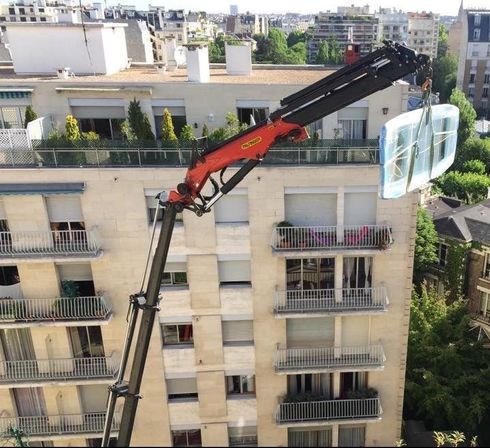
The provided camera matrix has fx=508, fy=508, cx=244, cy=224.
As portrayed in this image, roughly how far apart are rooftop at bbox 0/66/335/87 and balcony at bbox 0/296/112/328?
8354 millimetres

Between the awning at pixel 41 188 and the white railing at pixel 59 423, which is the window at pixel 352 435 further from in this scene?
the awning at pixel 41 188

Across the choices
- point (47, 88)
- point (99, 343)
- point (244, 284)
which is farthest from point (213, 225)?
point (47, 88)

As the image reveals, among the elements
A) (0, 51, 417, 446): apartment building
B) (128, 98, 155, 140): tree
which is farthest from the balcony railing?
(128, 98, 155, 140): tree

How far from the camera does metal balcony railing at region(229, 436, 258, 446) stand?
22.0m

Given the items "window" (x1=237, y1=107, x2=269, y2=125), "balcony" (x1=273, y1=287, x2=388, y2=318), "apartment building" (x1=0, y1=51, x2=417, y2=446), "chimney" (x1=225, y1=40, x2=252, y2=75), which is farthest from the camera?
"chimney" (x1=225, y1=40, x2=252, y2=75)

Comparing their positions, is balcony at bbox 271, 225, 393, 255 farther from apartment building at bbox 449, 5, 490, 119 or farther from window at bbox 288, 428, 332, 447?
apartment building at bbox 449, 5, 490, 119

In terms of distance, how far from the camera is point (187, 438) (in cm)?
2208

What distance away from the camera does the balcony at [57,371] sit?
64.8ft

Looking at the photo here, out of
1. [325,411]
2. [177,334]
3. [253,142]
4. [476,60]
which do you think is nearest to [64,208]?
[177,334]

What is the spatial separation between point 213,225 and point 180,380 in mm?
6982

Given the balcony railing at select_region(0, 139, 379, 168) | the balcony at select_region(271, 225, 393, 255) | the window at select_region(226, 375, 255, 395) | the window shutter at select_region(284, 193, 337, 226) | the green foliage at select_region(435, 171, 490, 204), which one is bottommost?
the green foliage at select_region(435, 171, 490, 204)

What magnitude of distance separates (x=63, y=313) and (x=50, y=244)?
2684mm

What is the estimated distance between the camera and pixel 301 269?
19.3m

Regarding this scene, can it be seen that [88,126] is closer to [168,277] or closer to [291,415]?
[168,277]
